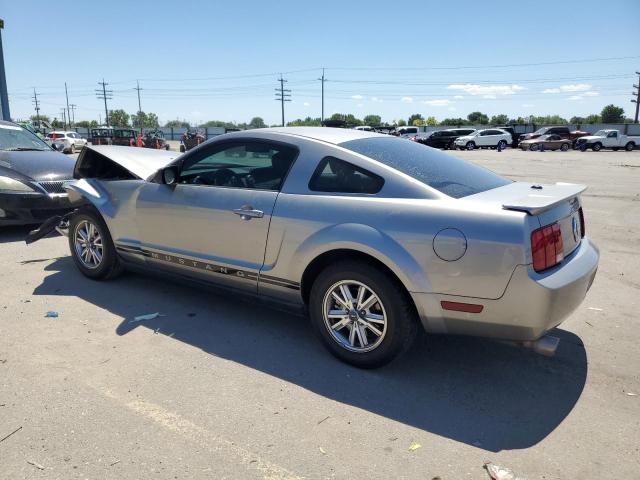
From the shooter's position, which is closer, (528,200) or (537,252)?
(537,252)

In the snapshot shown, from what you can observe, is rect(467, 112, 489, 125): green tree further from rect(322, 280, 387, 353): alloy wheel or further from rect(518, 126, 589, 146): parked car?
rect(322, 280, 387, 353): alloy wheel

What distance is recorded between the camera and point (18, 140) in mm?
8438

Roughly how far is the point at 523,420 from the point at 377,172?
1771mm

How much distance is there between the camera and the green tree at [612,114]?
79.6m

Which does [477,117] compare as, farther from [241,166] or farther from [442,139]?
[241,166]

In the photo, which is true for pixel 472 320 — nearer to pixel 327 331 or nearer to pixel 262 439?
pixel 327 331

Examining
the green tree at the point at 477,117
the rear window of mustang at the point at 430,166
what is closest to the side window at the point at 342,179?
the rear window of mustang at the point at 430,166

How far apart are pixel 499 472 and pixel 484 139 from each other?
43744 mm

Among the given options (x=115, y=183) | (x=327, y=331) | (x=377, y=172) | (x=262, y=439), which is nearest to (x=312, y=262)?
(x=327, y=331)

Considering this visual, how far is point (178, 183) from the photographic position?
14.2 feet

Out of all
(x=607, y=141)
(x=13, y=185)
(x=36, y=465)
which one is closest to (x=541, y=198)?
(x=36, y=465)

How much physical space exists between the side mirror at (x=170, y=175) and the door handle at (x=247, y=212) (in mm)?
805

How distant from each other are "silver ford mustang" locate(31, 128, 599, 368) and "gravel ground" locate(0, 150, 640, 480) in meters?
0.38

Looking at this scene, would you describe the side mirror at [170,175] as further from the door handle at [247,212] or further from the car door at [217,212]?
the door handle at [247,212]
